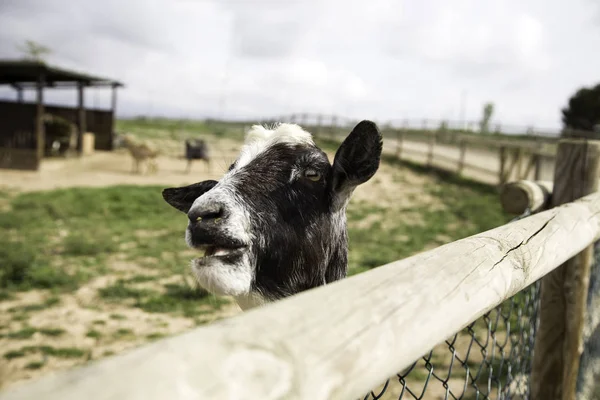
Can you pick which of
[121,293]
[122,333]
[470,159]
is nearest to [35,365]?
[122,333]

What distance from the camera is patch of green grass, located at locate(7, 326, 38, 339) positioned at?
4991 millimetres

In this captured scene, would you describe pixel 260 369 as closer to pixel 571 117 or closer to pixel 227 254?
pixel 227 254

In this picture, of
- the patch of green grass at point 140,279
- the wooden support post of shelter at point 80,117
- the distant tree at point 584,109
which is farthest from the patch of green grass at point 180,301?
the distant tree at point 584,109

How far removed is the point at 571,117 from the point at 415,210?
3736 cm

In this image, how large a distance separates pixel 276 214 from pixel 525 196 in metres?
1.56

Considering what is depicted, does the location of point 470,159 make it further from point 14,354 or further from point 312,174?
point 312,174

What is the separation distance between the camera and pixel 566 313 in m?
2.44

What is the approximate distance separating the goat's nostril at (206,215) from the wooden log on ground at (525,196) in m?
1.81

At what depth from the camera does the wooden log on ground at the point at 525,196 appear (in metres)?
2.56

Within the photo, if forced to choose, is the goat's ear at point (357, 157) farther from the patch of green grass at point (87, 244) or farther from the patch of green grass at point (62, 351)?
the patch of green grass at point (87, 244)

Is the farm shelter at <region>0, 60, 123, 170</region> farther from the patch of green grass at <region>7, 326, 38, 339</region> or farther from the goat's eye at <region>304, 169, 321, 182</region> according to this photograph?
the goat's eye at <region>304, 169, 321, 182</region>

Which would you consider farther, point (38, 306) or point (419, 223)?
point (419, 223)

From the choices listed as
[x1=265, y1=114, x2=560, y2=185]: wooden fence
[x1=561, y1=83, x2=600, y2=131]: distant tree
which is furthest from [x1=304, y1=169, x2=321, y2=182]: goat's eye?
[x1=561, y1=83, x2=600, y2=131]: distant tree

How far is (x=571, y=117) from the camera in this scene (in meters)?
42.6
